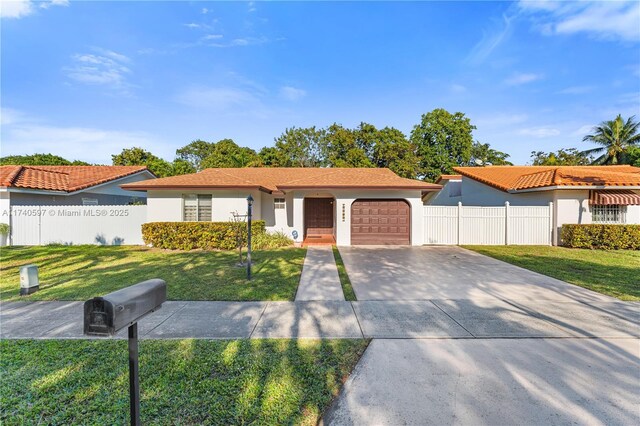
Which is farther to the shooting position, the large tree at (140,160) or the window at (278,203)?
the large tree at (140,160)

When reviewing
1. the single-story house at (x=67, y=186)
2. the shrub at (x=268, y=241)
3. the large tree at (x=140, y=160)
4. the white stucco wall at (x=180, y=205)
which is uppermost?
the large tree at (x=140, y=160)

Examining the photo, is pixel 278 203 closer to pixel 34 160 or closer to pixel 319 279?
pixel 319 279

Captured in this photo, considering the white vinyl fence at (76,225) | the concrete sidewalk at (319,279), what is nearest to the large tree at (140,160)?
the white vinyl fence at (76,225)

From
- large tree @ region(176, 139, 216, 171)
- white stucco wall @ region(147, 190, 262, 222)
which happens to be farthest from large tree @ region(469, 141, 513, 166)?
large tree @ region(176, 139, 216, 171)

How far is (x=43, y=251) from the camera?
11516mm

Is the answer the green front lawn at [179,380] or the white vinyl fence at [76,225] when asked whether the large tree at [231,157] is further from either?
the green front lawn at [179,380]

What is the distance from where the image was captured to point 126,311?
161 cm

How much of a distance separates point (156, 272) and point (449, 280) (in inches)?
315

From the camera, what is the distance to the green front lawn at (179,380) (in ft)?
8.22

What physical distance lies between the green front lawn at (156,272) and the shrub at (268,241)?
73 cm

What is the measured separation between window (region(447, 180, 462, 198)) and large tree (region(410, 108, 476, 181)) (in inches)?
434

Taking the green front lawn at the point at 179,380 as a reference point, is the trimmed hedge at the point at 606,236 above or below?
above

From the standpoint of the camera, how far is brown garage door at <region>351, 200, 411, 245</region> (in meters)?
13.9

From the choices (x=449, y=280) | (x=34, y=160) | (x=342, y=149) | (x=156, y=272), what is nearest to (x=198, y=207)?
(x=156, y=272)
